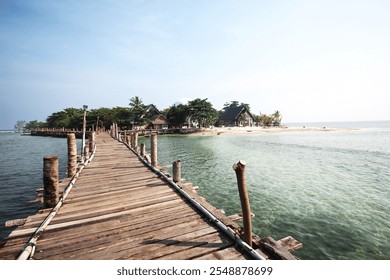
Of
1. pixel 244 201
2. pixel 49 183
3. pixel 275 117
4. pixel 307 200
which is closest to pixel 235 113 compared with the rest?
pixel 275 117

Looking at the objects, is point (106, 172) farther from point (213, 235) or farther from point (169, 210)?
point (213, 235)

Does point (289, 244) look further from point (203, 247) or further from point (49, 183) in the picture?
point (49, 183)

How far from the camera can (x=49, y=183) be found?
4883 mm

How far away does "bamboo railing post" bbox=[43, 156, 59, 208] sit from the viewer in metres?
4.86

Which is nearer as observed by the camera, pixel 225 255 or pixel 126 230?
pixel 225 255

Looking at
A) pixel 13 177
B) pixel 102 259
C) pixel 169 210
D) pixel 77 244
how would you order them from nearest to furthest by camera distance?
pixel 102 259 < pixel 77 244 < pixel 169 210 < pixel 13 177

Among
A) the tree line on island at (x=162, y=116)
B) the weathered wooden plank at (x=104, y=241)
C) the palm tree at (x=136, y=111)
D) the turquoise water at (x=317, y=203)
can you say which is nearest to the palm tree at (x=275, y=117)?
the tree line on island at (x=162, y=116)

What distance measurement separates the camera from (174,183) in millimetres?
6363

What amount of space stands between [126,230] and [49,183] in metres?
2.48

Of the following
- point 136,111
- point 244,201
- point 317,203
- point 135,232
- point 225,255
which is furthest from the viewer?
point 136,111

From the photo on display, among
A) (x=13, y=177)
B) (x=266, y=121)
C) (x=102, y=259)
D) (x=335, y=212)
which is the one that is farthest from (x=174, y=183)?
(x=266, y=121)

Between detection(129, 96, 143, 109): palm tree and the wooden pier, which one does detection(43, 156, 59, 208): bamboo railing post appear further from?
detection(129, 96, 143, 109): palm tree

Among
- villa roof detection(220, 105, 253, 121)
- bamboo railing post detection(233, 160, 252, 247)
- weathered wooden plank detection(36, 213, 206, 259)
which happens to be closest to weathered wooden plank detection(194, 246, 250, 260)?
bamboo railing post detection(233, 160, 252, 247)
